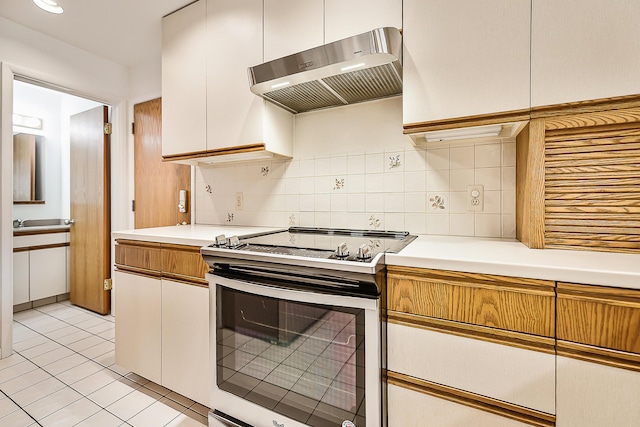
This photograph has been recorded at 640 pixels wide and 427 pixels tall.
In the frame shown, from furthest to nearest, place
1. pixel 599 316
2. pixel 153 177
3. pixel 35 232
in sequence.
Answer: pixel 35 232 → pixel 153 177 → pixel 599 316

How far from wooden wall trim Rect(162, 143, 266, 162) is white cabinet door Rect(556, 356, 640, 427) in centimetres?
155

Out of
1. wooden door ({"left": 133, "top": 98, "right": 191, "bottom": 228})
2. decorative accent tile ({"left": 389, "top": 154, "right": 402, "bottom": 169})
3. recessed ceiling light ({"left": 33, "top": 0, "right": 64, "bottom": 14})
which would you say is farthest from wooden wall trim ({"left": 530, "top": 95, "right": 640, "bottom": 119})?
recessed ceiling light ({"left": 33, "top": 0, "right": 64, "bottom": 14})

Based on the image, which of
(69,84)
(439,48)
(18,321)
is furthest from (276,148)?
(18,321)

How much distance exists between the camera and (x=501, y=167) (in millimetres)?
1344

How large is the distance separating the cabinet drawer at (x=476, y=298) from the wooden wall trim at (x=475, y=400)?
8.9 inches

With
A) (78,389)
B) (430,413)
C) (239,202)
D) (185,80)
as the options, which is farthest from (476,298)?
(78,389)

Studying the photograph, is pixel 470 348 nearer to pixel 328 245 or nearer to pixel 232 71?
pixel 328 245

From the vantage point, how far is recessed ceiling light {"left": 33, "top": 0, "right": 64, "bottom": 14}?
1.82 m

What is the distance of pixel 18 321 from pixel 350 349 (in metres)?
3.51

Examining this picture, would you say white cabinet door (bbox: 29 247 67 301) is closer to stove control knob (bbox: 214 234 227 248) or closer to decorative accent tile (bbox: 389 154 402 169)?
stove control knob (bbox: 214 234 227 248)

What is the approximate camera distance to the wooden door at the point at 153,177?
2.44 meters

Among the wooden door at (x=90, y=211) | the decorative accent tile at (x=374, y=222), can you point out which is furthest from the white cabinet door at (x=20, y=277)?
the decorative accent tile at (x=374, y=222)

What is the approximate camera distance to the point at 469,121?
3.70ft

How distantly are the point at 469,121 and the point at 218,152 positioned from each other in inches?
54.3
